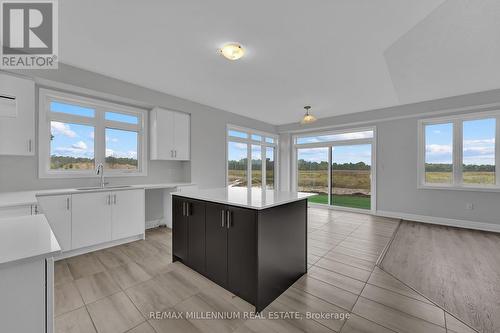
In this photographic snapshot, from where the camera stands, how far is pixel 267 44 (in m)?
2.43

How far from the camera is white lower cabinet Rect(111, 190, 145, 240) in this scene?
121 inches

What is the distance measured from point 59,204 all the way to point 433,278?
458cm

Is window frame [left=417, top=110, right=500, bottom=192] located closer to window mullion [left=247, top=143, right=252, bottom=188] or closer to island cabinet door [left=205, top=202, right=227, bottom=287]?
window mullion [left=247, top=143, right=252, bottom=188]

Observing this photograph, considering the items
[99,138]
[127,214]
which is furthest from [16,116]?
[127,214]

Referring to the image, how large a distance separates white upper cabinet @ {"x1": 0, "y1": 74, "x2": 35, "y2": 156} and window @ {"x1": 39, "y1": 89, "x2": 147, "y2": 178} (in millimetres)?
390

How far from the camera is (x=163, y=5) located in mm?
1864

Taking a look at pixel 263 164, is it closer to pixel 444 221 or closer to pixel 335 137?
pixel 335 137

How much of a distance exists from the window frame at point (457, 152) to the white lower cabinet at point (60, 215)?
21.5 feet

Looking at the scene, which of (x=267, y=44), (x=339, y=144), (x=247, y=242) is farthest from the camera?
(x=339, y=144)

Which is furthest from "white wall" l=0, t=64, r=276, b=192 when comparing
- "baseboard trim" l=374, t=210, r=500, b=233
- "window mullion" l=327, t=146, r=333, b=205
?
"baseboard trim" l=374, t=210, r=500, b=233

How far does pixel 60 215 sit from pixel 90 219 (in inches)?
13.1

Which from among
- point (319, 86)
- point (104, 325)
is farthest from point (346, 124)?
point (104, 325)

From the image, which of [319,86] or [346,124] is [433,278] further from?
[346,124]

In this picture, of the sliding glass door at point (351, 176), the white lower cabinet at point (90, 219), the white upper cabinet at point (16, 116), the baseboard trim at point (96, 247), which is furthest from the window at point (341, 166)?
the white upper cabinet at point (16, 116)
